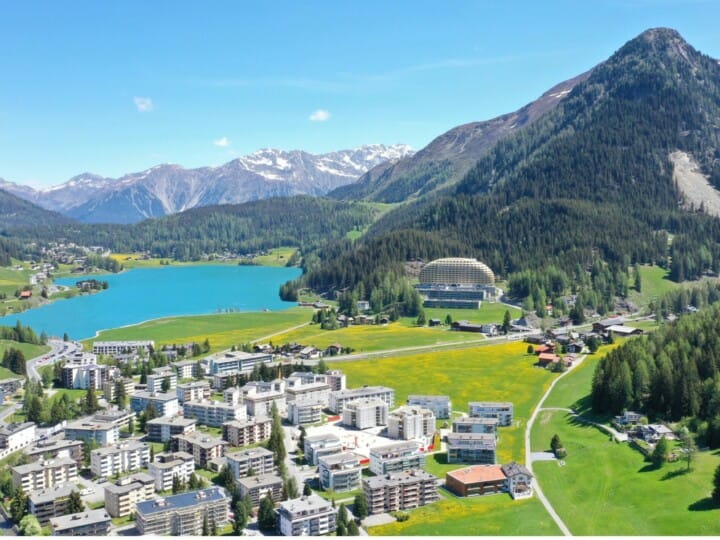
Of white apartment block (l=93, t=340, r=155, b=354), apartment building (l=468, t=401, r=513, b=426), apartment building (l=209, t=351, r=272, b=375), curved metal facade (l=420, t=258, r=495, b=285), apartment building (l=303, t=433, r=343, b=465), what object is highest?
curved metal facade (l=420, t=258, r=495, b=285)

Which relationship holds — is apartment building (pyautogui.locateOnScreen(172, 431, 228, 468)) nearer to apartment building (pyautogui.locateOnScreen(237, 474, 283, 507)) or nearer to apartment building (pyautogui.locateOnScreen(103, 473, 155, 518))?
apartment building (pyautogui.locateOnScreen(103, 473, 155, 518))

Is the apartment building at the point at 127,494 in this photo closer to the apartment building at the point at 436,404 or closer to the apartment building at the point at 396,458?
the apartment building at the point at 396,458

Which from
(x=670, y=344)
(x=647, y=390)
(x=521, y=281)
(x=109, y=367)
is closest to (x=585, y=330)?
(x=521, y=281)

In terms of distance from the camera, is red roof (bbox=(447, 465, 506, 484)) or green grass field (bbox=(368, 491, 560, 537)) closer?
green grass field (bbox=(368, 491, 560, 537))

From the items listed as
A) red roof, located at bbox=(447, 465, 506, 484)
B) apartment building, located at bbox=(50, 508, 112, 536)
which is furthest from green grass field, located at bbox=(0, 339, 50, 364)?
red roof, located at bbox=(447, 465, 506, 484)

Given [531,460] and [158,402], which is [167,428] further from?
[531,460]

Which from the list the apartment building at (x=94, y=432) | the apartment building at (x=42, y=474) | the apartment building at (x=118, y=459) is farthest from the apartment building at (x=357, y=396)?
the apartment building at (x=42, y=474)
